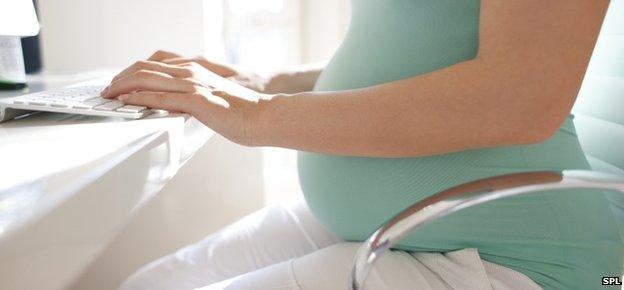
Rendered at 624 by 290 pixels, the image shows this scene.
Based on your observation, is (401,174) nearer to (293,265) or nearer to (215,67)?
(293,265)

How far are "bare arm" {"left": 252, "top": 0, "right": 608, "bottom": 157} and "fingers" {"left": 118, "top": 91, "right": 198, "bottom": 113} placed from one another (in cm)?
11

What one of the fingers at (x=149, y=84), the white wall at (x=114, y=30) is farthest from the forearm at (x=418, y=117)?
the white wall at (x=114, y=30)

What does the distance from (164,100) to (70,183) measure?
0.26 metres

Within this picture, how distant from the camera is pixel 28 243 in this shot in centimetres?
31

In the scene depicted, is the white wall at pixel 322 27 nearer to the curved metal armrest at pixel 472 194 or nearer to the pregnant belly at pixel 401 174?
the pregnant belly at pixel 401 174

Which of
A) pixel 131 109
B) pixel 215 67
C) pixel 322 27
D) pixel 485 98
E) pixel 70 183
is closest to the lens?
pixel 70 183

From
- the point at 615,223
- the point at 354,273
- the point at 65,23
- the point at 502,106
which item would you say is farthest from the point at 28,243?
the point at 65,23

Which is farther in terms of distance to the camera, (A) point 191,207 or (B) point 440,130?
(A) point 191,207

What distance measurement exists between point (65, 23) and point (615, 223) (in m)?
1.35

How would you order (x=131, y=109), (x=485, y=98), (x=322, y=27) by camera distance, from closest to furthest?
(x=485, y=98) < (x=131, y=109) < (x=322, y=27)

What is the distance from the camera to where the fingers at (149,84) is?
63cm

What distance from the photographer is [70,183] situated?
0.38 m

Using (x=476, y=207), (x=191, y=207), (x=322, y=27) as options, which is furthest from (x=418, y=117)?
(x=322, y=27)

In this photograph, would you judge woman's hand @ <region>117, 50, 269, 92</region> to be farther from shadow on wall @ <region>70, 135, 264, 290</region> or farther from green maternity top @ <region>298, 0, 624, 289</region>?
shadow on wall @ <region>70, 135, 264, 290</region>
